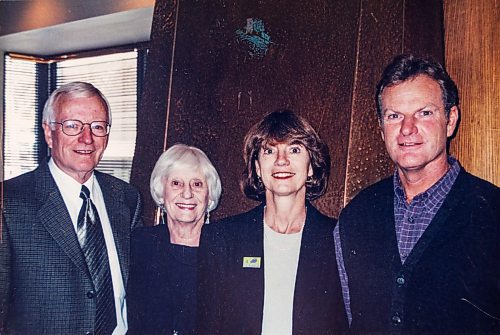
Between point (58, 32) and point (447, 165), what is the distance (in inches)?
40.6

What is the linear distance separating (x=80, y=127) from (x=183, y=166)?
0.87 ft

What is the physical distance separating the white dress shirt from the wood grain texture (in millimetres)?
850

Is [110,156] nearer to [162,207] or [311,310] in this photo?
[162,207]

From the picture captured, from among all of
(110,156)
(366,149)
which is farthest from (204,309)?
(366,149)

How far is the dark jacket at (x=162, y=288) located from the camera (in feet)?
4.44

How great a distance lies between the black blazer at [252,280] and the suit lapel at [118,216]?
19cm

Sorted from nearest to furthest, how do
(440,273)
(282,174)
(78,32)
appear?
(440,273) < (282,174) < (78,32)

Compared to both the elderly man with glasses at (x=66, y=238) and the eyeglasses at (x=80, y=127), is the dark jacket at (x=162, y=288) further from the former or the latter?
the eyeglasses at (x=80, y=127)

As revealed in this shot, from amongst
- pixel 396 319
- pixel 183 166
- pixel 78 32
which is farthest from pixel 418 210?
pixel 78 32

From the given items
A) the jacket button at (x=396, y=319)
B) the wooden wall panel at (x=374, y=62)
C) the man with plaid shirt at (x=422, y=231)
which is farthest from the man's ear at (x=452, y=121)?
the jacket button at (x=396, y=319)

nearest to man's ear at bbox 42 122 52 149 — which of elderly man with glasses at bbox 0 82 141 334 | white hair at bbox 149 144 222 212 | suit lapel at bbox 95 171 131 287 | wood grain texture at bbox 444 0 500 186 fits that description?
elderly man with glasses at bbox 0 82 141 334

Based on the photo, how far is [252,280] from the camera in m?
1.31

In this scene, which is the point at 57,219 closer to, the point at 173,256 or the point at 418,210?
the point at 173,256

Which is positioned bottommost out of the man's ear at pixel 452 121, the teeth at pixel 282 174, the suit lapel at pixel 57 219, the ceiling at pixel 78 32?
the suit lapel at pixel 57 219
